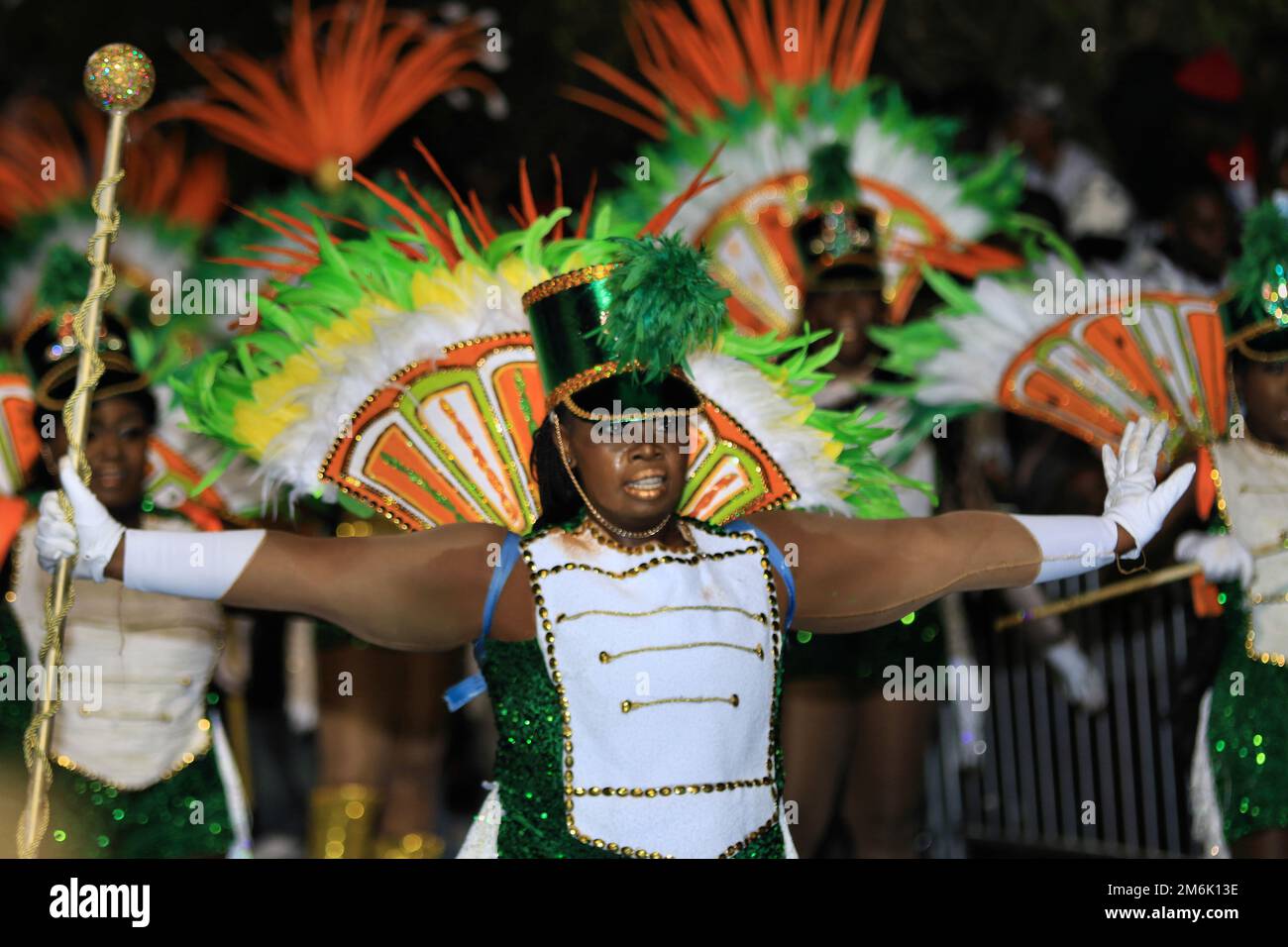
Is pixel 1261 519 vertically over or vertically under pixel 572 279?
under

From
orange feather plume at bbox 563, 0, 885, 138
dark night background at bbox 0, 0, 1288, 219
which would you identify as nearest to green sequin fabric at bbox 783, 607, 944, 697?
orange feather plume at bbox 563, 0, 885, 138

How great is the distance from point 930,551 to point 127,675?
7.18ft

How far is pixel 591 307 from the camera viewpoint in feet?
13.6

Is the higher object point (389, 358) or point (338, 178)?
point (338, 178)

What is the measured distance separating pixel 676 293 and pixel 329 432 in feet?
3.06

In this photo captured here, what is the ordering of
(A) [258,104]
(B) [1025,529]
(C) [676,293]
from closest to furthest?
(C) [676,293]
(B) [1025,529]
(A) [258,104]

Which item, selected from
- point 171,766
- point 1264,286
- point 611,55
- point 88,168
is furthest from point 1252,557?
point 88,168

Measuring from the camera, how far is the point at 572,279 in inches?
165

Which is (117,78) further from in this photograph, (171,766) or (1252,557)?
(1252,557)

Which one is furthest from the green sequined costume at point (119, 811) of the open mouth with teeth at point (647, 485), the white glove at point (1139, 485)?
the white glove at point (1139, 485)

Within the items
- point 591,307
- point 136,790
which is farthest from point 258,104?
point 591,307

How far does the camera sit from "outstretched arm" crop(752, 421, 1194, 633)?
4387mm
